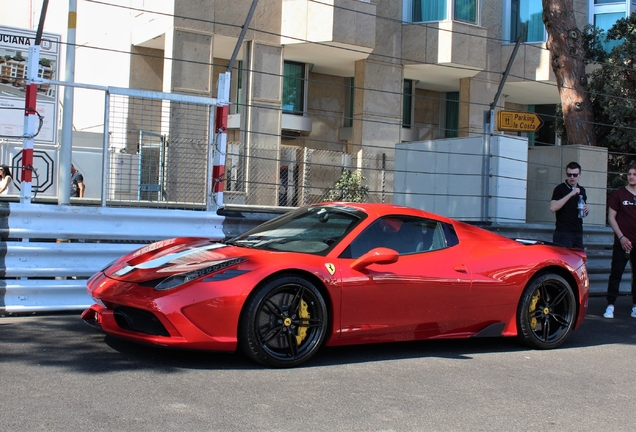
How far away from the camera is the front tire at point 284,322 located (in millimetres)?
5109

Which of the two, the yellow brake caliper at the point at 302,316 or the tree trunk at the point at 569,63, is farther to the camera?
the tree trunk at the point at 569,63

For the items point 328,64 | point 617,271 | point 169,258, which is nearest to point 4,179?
point 169,258

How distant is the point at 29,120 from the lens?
6.92m

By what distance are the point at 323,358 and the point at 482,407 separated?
→ 1.45 meters

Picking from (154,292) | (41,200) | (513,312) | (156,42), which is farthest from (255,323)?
(156,42)

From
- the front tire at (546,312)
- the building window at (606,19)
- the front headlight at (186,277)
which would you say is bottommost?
the front tire at (546,312)

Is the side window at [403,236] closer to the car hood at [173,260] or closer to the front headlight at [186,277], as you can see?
the car hood at [173,260]

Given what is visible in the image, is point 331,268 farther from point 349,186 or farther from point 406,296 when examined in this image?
point 349,186

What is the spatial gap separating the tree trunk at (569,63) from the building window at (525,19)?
10.2 metres

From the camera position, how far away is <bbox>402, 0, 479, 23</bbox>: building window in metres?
21.8

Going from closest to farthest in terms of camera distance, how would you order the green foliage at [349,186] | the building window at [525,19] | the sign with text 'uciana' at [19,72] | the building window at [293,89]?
the sign with text 'uciana' at [19,72] < the green foliage at [349,186] < the building window at [293,89] < the building window at [525,19]

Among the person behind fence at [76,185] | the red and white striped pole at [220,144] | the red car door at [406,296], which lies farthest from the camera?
the person behind fence at [76,185]

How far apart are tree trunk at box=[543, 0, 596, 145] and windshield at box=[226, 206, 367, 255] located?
8775 mm

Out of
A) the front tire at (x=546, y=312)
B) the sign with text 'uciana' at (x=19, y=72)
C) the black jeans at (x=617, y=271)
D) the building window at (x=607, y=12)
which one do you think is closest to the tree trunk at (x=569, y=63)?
the black jeans at (x=617, y=271)
